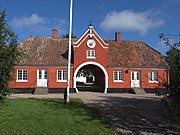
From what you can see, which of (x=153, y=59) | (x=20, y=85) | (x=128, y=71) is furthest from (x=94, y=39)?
(x=20, y=85)

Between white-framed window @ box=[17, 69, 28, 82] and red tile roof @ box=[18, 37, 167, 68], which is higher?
red tile roof @ box=[18, 37, 167, 68]

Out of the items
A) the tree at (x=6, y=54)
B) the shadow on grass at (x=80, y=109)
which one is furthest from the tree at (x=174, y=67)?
the tree at (x=6, y=54)

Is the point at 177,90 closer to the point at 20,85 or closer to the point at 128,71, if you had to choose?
the point at 128,71

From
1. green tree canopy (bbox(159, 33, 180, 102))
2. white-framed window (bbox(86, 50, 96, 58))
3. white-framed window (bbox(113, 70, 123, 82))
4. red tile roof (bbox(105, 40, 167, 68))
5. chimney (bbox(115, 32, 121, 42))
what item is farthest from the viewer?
chimney (bbox(115, 32, 121, 42))

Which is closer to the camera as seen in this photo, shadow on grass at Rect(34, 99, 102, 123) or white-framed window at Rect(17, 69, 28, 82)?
shadow on grass at Rect(34, 99, 102, 123)

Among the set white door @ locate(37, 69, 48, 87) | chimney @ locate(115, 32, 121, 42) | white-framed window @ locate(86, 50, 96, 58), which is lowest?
white door @ locate(37, 69, 48, 87)

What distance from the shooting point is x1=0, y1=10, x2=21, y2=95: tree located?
12.9 meters

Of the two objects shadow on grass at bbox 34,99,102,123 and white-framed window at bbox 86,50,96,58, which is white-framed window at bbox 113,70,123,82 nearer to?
white-framed window at bbox 86,50,96,58

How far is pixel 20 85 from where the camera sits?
28.5 m

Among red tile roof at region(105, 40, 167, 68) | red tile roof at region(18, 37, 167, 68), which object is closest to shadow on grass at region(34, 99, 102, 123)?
red tile roof at region(18, 37, 167, 68)

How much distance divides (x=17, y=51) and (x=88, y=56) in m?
16.9

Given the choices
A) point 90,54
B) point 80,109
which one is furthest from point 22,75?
point 80,109

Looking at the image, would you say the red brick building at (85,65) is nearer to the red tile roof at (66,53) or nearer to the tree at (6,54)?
the red tile roof at (66,53)

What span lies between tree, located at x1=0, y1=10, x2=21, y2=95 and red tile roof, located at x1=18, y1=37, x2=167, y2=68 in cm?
1526
